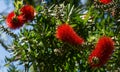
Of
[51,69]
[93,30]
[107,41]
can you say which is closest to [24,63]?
[51,69]

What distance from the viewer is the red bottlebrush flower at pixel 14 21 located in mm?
3052

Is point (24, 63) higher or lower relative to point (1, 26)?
lower

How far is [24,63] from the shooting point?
3213 mm

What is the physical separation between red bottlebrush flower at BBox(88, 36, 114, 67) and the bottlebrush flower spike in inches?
23.6

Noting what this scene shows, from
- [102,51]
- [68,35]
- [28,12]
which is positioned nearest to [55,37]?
[28,12]

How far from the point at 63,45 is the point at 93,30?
258 mm

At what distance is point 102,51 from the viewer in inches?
107

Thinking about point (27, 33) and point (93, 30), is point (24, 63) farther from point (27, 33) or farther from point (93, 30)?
point (93, 30)

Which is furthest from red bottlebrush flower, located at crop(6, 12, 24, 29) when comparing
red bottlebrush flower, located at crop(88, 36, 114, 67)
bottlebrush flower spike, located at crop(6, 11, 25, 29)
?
red bottlebrush flower, located at crop(88, 36, 114, 67)

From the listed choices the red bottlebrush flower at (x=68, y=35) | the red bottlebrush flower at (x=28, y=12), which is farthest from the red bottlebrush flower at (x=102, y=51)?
the red bottlebrush flower at (x=28, y=12)

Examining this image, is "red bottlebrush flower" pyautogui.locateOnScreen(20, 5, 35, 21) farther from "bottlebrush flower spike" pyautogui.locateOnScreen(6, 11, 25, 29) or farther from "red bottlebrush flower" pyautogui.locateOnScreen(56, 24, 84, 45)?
"red bottlebrush flower" pyautogui.locateOnScreen(56, 24, 84, 45)

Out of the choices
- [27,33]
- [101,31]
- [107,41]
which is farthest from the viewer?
[27,33]

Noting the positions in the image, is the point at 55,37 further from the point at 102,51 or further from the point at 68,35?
the point at 102,51

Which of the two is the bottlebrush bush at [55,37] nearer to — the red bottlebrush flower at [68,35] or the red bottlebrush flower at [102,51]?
the red bottlebrush flower at [68,35]
